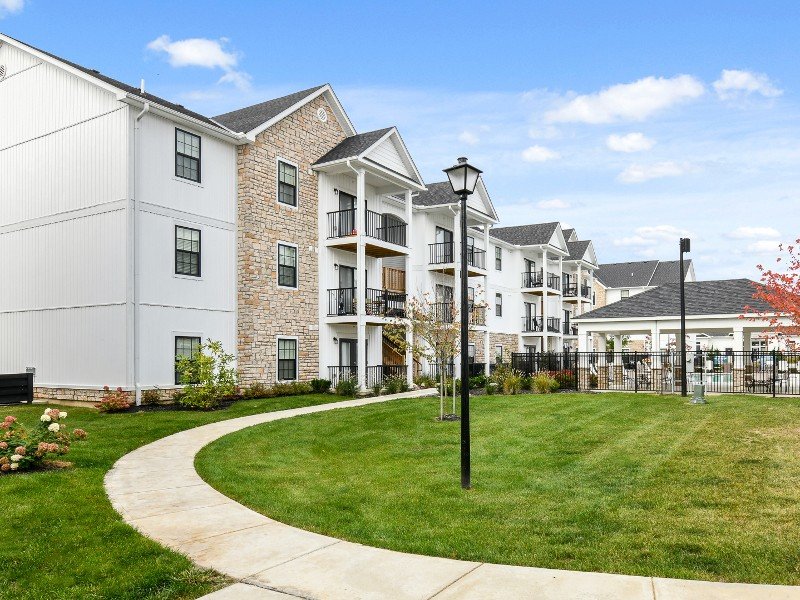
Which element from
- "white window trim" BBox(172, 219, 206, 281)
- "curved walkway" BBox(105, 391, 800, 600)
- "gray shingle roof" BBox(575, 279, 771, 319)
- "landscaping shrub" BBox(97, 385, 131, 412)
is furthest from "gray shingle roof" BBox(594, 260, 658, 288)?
"curved walkway" BBox(105, 391, 800, 600)

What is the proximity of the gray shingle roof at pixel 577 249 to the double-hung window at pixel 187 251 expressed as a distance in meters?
35.7

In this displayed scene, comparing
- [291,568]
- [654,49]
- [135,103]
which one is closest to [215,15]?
[135,103]

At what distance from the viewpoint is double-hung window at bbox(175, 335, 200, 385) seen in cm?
1941

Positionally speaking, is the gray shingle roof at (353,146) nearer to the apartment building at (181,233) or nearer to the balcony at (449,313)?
the apartment building at (181,233)

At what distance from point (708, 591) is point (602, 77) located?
54.0ft

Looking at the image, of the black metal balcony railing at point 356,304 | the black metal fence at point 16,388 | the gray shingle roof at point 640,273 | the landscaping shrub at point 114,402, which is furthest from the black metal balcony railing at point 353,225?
the gray shingle roof at point 640,273

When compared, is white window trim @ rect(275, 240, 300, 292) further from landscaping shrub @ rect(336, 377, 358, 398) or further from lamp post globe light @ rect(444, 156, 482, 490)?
lamp post globe light @ rect(444, 156, 482, 490)

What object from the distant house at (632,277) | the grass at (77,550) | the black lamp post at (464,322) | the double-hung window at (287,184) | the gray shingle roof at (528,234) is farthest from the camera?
the distant house at (632,277)

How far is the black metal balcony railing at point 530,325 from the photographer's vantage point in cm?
4319

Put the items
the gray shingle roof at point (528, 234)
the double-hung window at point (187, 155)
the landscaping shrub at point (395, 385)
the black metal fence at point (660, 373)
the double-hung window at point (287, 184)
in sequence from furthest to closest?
the gray shingle roof at point (528, 234), the landscaping shrub at point (395, 385), the black metal fence at point (660, 373), the double-hung window at point (287, 184), the double-hung window at point (187, 155)

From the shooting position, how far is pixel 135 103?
Result: 1831 centimetres

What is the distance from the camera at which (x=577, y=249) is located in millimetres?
52188

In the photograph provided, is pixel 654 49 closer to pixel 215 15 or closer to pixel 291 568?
pixel 215 15

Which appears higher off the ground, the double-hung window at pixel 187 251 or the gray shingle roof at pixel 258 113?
the gray shingle roof at pixel 258 113
